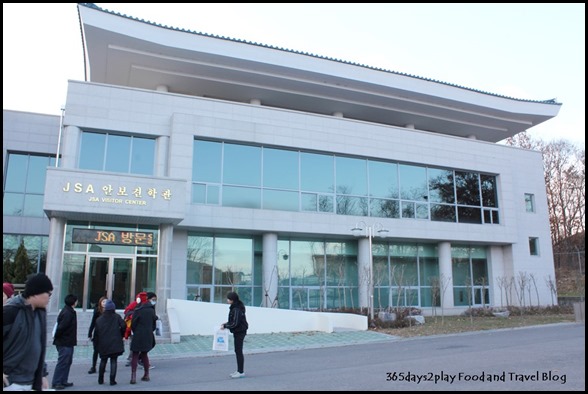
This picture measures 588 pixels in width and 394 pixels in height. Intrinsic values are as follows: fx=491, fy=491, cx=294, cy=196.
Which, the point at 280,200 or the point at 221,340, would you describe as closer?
Result: the point at 221,340

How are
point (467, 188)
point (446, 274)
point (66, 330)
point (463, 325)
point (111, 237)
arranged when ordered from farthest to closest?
point (467, 188), point (446, 274), point (463, 325), point (111, 237), point (66, 330)

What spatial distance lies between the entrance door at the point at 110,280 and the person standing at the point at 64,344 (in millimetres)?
9941

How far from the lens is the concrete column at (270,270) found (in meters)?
21.6

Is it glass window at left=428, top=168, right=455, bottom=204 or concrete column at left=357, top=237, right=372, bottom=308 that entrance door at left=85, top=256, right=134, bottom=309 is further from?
glass window at left=428, top=168, right=455, bottom=204

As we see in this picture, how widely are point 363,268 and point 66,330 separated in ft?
55.3

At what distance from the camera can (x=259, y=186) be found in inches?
877

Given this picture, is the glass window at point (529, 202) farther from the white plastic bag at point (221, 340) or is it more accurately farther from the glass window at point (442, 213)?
the white plastic bag at point (221, 340)

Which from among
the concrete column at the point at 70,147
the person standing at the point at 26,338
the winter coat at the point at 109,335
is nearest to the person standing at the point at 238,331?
the winter coat at the point at 109,335

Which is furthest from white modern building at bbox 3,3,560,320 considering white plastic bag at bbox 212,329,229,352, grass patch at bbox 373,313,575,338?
white plastic bag at bbox 212,329,229,352

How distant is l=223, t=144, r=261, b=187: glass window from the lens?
71.8 feet

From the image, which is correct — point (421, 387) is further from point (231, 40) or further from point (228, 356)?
point (231, 40)

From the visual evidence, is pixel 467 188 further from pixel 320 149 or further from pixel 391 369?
pixel 391 369

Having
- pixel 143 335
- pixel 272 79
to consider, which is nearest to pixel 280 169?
pixel 272 79

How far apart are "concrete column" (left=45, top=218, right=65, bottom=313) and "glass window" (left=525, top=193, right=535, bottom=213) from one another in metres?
25.6
